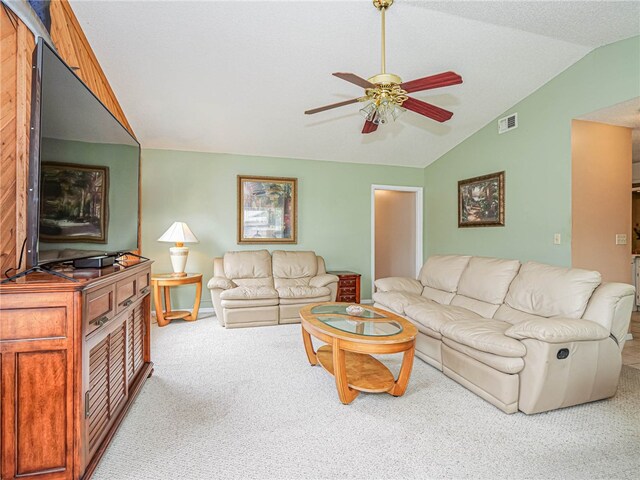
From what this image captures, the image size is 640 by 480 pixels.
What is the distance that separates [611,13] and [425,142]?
246 centimetres

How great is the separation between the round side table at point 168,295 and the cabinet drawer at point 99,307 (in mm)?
2377

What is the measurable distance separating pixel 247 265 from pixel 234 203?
1030mm

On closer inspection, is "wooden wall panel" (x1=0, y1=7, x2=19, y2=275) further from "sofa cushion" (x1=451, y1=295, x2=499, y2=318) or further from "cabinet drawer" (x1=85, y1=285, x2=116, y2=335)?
"sofa cushion" (x1=451, y1=295, x2=499, y2=318)

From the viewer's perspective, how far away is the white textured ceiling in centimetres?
264

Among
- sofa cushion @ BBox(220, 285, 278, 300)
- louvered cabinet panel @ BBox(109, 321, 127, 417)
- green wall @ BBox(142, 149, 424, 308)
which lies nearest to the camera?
louvered cabinet panel @ BBox(109, 321, 127, 417)

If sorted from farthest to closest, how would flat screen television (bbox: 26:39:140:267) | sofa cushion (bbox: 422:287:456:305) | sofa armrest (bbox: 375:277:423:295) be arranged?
sofa armrest (bbox: 375:277:423:295), sofa cushion (bbox: 422:287:456:305), flat screen television (bbox: 26:39:140:267)

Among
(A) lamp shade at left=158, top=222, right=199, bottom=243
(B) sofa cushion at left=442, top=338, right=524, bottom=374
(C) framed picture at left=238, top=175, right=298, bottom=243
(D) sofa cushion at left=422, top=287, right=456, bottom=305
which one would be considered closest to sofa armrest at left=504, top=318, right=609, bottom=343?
(B) sofa cushion at left=442, top=338, right=524, bottom=374

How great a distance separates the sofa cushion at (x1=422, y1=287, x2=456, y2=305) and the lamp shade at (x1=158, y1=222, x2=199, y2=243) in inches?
121

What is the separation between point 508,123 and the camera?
4.16 m

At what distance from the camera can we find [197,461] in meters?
1.70

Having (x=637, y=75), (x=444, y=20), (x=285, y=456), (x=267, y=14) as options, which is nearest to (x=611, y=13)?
(x=637, y=75)

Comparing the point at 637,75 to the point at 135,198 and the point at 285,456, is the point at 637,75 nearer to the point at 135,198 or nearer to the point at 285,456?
the point at 285,456

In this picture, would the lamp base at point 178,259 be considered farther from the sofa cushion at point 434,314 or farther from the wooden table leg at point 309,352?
the sofa cushion at point 434,314

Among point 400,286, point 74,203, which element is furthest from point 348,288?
point 74,203
